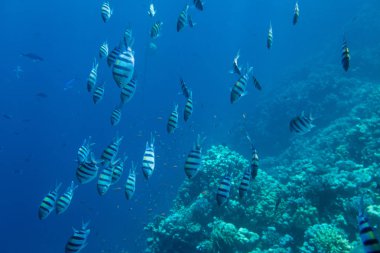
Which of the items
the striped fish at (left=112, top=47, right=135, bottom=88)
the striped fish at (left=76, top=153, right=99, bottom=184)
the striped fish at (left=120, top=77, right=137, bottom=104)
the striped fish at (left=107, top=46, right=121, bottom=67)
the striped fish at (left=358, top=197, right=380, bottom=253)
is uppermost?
the striped fish at (left=107, top=46, right=121, bottom=67)

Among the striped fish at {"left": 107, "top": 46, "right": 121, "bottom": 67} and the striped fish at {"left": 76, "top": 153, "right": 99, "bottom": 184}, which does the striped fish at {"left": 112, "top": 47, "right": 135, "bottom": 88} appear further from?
the striped fish at {"left": 107, "top": 46, "right": 121, "bottom": 67}

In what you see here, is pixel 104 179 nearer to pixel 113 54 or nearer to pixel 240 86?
pixel 113 54

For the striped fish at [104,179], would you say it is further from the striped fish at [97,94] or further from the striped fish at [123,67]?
the striped fish at [123,67]

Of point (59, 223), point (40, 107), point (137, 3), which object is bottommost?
point (59, 223)

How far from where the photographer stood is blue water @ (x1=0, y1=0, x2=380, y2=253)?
32.0 m

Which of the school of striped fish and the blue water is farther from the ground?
the blue water

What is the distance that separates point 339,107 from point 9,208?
65.3 meters

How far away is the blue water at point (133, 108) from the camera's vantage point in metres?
32.0

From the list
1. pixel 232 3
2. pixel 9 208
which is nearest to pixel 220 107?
pixel 9 208

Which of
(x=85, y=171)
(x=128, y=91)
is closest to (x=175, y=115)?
(x=128, y=91)

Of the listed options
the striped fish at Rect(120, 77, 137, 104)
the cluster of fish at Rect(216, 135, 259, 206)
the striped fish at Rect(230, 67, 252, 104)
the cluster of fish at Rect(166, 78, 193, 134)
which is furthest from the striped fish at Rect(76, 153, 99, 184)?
the striped fish at Rect(230, 67, 252, 104)

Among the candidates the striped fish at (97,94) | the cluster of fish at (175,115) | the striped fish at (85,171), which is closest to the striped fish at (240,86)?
the cluster of fish at (175,115)

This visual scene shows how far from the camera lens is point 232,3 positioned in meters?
112

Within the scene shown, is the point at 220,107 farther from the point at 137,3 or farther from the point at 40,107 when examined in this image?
the point at 137,3
